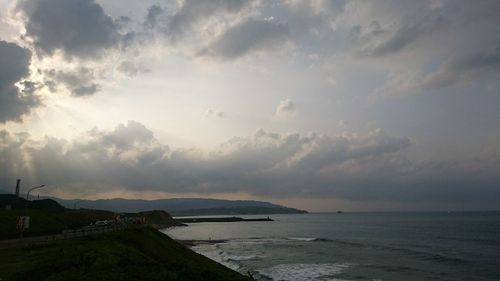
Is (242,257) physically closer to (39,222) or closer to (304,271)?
(304,271)

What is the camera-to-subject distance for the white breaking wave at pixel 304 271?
54.1 meters

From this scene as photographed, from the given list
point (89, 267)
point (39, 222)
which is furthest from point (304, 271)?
point (39, 222)

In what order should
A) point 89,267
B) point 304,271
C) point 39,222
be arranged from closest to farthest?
point 89,267 → point 304,271 → point 39,222

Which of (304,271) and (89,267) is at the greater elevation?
(89,267)

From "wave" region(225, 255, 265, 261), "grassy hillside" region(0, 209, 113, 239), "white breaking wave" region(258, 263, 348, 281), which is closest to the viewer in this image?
"white breaking wave" region(258, 263, 348, 281)

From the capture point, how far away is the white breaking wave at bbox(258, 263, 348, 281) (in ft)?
177

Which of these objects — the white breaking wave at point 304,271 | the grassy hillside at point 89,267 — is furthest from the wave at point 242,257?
the grassy hillside at point 89,267

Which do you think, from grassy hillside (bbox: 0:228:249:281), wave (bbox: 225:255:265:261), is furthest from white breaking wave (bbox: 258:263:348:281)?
grassy hillside (bbox: 0:228:249:281)

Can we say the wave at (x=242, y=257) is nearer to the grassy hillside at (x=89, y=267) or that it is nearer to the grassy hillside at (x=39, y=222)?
the grassy hillside at (x=39, y=222)

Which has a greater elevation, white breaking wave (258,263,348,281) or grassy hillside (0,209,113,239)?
grassy hillside (0,209,113,239)

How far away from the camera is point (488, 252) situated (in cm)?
8194

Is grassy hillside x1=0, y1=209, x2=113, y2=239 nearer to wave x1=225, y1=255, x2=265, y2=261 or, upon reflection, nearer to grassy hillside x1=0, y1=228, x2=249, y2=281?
grassy hillside x1=0, y1=228, x2=249, y2=281

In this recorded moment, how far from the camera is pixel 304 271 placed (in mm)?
59844

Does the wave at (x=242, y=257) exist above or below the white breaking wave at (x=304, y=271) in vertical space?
above
